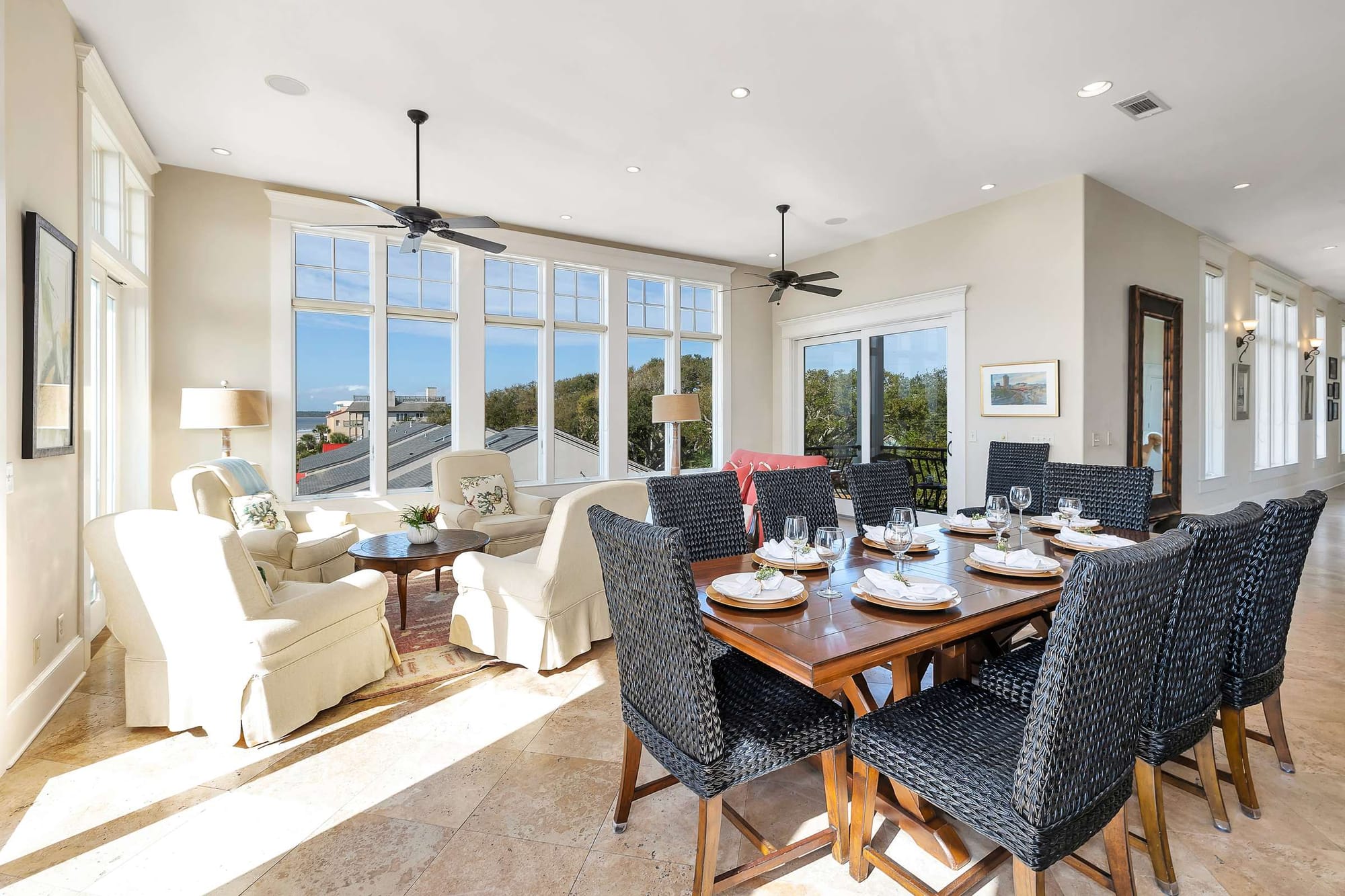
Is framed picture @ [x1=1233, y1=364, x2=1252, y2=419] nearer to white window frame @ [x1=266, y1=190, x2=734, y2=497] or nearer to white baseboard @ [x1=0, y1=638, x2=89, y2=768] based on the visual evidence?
white window frame @ [x1=266, y1=190, x2=734, y2=497]

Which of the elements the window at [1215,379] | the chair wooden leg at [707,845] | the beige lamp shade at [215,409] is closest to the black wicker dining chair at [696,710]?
the chair wooden leg at [707,845]

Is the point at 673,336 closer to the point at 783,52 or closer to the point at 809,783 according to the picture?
the point at 783,52

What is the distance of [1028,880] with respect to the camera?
52.1 inches

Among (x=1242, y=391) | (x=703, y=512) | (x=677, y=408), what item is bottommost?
(x=703, y=512)

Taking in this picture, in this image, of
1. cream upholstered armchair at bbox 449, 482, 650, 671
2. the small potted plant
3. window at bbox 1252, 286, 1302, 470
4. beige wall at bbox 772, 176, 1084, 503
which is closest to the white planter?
the small potted plant

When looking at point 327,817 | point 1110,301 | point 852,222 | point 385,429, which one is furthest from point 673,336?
point 327,817

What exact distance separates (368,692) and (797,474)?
7.27ft

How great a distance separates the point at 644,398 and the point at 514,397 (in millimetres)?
1468

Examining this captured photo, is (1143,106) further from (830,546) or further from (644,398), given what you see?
(644,398)

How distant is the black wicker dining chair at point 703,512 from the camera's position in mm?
2467

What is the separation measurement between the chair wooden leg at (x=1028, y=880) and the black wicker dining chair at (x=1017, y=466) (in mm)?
3734

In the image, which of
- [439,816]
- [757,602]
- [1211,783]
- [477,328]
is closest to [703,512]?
[757,602]

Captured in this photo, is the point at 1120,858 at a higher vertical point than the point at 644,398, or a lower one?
lower

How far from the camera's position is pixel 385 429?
17.8ft
